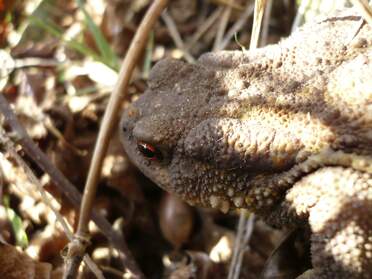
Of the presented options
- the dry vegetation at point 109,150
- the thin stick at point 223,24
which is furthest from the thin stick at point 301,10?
the thin stick at point 223,24

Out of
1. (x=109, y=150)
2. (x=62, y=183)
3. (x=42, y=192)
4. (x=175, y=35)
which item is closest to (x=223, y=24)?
(x=175, y=35)

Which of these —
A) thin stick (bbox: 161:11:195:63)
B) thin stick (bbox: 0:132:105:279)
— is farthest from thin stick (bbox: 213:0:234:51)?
thin stick (bbox: 0:132:105:279)

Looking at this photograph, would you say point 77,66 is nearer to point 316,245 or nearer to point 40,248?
point 40,248

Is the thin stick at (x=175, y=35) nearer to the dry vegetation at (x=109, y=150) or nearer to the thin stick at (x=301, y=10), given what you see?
the dry vegetation at (x=109, y=150)

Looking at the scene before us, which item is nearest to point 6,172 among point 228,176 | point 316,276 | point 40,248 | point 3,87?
point 40,248

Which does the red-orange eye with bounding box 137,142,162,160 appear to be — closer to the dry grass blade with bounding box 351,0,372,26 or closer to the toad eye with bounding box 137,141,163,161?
the toad eye with bounding box 137,141,163,161

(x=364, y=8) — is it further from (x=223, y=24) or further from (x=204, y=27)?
(x=204, y=27)
